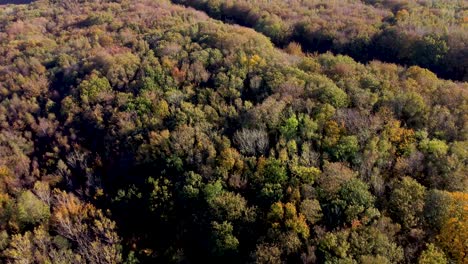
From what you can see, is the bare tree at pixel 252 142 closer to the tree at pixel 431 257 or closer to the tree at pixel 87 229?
the tree at pixel 87 229

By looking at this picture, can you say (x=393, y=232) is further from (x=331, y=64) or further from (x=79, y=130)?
(x=79, y=130)

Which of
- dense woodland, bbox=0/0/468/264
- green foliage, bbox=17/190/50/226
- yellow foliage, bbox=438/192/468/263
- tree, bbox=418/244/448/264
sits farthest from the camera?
green foliage, bbox=17/190/50/226

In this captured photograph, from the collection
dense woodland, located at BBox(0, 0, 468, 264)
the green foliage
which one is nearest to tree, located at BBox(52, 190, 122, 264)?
dense woodland, located at BBox(0, 0, 468, 264)

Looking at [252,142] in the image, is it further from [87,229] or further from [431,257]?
[431,257]

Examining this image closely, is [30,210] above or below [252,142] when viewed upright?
below

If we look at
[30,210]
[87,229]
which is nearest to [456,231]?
[87,229]

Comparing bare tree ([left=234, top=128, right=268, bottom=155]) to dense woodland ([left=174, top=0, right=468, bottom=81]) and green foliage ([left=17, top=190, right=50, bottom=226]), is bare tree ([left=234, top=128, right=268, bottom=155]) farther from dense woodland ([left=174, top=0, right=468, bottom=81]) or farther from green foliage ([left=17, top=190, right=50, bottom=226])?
dense woodland ([left=174, top=0, right=468, bottom=81])

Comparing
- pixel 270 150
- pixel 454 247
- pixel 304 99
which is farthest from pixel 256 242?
pixel 304 99

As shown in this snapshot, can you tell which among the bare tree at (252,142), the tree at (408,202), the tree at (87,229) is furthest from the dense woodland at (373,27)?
the tree at (87,229)
